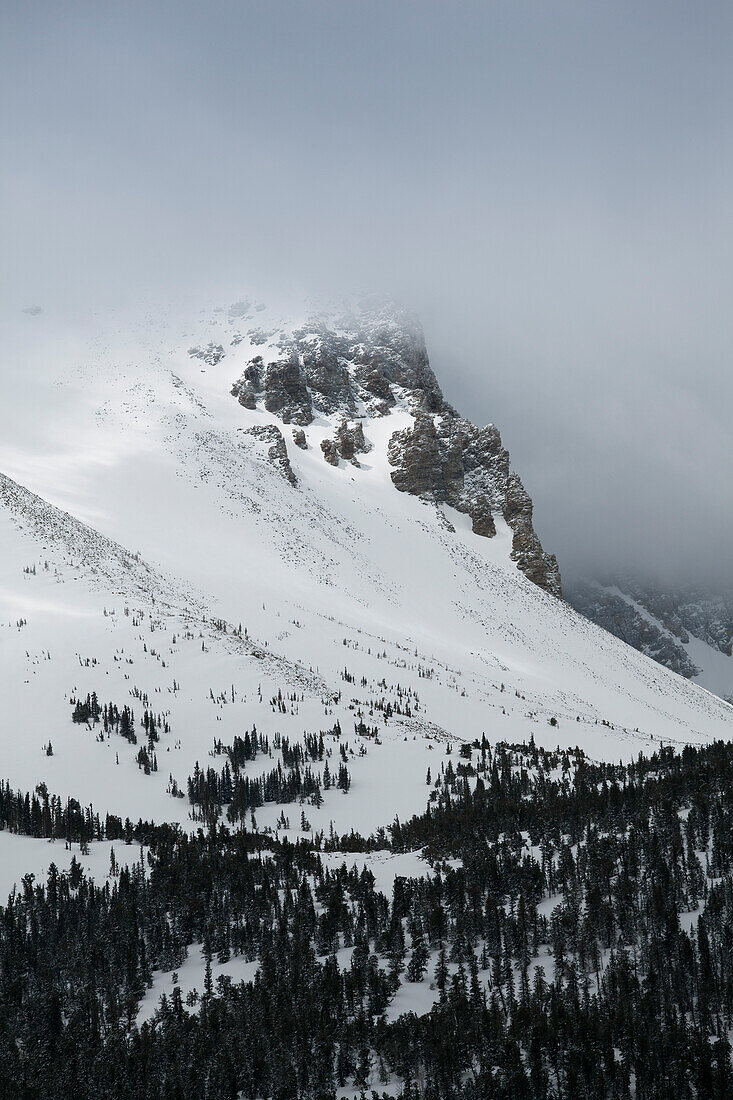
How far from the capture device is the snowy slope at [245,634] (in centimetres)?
7088

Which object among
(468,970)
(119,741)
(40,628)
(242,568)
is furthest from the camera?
(242,568)

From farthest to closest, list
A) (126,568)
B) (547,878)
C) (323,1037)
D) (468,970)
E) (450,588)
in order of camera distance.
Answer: (450,588) → (126,568) → (547,878) → (468,970) → (323,1037)

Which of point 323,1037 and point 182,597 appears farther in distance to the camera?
point 182,597

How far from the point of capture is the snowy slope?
70.9 m

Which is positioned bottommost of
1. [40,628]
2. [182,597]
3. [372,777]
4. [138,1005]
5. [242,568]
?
[138,1005]

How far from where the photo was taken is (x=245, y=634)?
360 feet

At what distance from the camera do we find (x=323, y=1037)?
3066cm

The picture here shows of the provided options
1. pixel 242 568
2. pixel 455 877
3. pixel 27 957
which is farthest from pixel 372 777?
pixel 242 568

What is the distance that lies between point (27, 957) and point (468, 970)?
20770mm

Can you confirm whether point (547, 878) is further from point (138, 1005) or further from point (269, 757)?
point (269, 757)

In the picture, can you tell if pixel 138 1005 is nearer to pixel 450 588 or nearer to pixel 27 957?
pixel 27 957

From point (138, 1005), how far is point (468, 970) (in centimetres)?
1431

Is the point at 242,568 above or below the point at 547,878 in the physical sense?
above

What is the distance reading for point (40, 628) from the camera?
85.4 m
